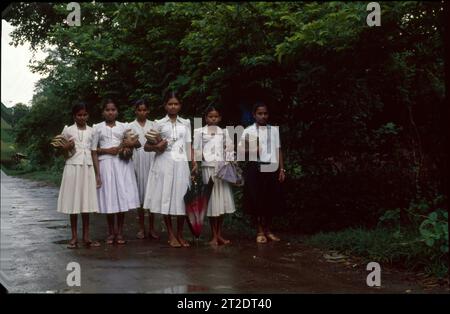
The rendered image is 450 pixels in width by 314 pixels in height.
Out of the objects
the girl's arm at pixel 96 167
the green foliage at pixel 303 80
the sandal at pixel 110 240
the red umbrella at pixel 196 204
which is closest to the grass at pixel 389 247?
the green foliage at pixel 303 80

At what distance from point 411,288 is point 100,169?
413 centimetres

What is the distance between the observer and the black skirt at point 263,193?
24.1 ft

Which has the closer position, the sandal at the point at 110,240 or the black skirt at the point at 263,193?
the sandal at the point at 110,240

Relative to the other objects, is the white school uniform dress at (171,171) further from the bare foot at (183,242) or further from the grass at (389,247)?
the grass at (389,247)

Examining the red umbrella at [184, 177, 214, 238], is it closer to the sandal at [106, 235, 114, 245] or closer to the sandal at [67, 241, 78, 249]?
the sandal at [106, 235, 114, 245]

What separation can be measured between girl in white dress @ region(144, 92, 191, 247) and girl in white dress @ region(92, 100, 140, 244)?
13.1 inches

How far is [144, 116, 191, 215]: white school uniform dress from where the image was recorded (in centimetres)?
696

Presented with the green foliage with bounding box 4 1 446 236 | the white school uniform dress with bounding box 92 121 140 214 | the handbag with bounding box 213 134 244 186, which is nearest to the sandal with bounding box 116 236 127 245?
the white school uniform dress with bounding box 92 121 140 214

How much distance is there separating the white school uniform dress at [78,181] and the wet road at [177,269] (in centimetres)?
55

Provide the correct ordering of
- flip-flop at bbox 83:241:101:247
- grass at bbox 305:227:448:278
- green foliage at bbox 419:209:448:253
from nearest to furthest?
1. green foliage at bbox 419:209:448:253
2. grass at bbox 305:227:448:278
3. flip-flop at bbox 83:241:101:247

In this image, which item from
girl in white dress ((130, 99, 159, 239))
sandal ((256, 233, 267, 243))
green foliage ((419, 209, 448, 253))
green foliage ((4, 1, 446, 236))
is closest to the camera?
green foliage ((419, 209, 448, 253))

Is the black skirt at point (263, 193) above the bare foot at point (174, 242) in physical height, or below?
above

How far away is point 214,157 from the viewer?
715cm
